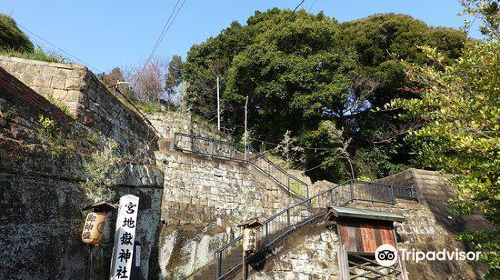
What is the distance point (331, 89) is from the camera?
59.6 feet

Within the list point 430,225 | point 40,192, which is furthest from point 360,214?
point 40,192

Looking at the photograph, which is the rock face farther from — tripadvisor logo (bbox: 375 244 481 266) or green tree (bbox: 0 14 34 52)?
green tree (bbox: 0 14 34 52)

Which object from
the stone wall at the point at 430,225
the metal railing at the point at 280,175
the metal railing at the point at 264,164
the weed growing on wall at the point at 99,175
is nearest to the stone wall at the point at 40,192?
the weed growing on wall at the point at 99,175

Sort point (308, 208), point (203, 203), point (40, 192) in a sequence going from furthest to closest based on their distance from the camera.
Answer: point (308, 208) < point (203, 203) < point (40, 192)

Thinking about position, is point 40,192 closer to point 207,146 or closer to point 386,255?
point 207,146

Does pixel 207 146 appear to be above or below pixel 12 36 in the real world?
below

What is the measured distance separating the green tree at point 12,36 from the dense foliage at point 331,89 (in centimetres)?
884

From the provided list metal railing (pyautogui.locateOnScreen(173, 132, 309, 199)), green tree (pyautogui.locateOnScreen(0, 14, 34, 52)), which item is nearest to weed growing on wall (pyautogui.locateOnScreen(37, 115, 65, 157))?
metal railing (pyautogui.locateOnScreen(173, 132, 309, 199))

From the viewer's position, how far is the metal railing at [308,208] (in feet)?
29.3

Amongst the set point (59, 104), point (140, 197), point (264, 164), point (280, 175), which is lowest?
point (140, 197)

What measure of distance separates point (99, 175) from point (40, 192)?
1.49m

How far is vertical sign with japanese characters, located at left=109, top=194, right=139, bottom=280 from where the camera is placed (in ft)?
19.9

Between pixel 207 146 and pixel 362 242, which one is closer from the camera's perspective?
pixel 362 242

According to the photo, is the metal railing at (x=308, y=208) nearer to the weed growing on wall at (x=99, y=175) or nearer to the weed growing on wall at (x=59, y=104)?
the weed growing on wall at (x=99, y=175)
